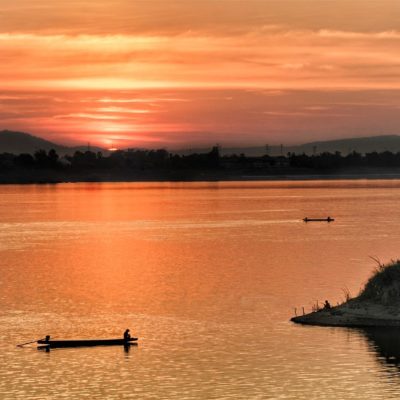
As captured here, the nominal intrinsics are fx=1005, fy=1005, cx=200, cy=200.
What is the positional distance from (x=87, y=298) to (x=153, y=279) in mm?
12546

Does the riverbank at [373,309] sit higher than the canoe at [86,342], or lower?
higher

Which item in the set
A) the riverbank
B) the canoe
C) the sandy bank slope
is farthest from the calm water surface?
the riverbank

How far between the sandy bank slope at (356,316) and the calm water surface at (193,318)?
2.89ft

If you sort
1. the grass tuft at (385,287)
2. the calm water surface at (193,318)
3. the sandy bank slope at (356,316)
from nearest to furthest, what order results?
1. the calm water surface at (193,318)
2. the sandy bank slope at (356,316)
3. the grass tuft at (385,287)

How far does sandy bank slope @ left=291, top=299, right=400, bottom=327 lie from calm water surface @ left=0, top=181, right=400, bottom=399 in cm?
88

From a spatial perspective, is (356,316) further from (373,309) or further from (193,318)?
(193,318)

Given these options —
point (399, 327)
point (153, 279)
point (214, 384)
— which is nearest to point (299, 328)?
point (399, 327)

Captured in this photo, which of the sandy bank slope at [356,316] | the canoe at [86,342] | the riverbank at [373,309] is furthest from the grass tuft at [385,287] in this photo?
the canoe at [86,342]

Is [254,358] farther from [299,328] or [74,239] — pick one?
[74,239]

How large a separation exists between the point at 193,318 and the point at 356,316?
1147cm

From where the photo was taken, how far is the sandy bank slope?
176ft

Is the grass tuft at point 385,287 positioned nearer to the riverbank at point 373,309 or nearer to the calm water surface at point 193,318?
the riverbank at point 373,309

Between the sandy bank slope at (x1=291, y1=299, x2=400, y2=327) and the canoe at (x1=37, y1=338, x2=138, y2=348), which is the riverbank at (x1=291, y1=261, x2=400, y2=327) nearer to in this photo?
the sandy bank slope at (x1=291, y1=299, x2=400, y2=327)

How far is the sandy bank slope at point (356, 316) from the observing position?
53500mm
